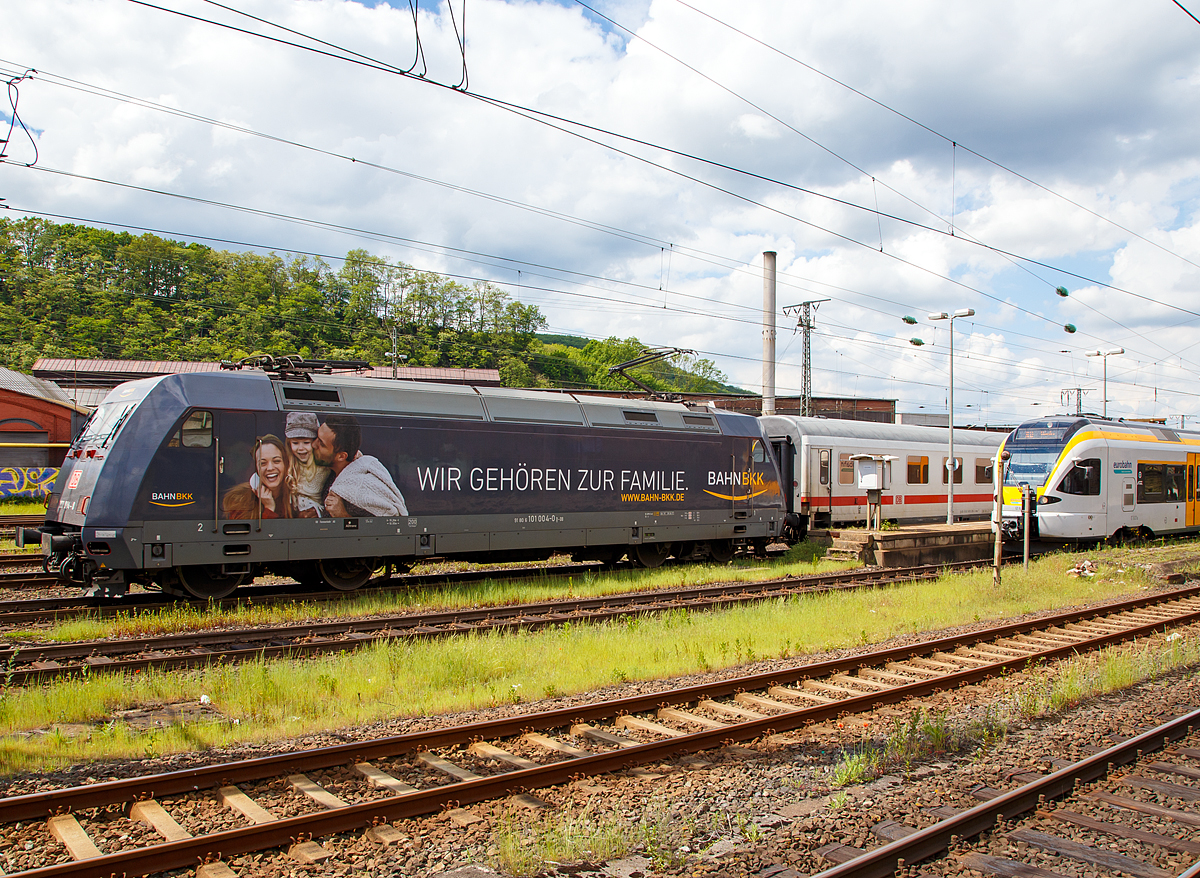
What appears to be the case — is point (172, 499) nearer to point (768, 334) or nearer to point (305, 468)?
point (305, 468)

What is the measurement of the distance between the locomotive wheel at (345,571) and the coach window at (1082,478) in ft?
58.8

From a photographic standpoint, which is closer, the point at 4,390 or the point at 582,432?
the point at 582,432

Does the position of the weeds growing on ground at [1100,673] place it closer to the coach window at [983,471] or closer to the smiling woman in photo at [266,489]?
the smiling woman in photo at [266,489]

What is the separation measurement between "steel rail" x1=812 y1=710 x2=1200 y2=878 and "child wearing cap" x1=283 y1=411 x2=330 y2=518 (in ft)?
33.3

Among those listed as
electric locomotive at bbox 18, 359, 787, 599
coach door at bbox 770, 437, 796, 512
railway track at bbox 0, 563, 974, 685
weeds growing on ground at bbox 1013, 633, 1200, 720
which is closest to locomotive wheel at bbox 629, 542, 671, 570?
electric locomotive at bbox 18, 359, 787, 599

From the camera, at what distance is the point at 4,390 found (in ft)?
111

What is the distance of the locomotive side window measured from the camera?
37.2 ft

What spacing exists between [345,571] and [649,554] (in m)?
6.86

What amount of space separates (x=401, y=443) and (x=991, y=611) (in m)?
10.7

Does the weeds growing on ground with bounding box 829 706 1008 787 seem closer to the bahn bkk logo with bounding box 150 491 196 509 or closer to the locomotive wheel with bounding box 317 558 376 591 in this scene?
the locomotive wheel with bounding box 317 558 376 591

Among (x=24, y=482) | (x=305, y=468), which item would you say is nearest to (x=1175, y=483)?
(x=305, y=468)

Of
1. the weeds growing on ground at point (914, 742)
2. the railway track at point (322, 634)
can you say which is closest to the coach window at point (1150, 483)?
the railway track at point (322, 634)

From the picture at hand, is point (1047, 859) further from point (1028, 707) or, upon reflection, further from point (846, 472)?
point (846, 472)

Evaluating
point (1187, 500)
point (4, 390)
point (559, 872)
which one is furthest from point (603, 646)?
point (4, 390)
